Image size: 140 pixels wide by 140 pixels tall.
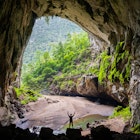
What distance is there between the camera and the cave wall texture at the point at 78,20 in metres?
14.6

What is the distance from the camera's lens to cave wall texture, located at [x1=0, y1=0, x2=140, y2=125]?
47.9 feet

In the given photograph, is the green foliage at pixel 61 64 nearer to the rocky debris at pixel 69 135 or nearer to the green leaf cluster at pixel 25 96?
the green leaf cluster at pixel 25 96

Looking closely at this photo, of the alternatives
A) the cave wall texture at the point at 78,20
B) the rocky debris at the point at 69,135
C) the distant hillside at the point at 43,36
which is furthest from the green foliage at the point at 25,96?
the distant hillside at the point at 43,36

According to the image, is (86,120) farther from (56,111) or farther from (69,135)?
(69,135)

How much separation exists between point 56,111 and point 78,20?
8.84m

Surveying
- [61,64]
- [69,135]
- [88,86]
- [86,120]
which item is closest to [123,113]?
[86,120]

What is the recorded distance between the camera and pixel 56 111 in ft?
85.3

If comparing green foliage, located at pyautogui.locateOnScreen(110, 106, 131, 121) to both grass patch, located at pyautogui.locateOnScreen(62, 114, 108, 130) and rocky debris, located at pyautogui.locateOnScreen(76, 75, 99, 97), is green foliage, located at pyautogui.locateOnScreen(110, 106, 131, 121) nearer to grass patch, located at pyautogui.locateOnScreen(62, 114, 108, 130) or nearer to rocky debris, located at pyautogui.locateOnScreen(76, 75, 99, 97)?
grass patch, located at pyautogui.locateOnScreen(62, 114, 108, 130)

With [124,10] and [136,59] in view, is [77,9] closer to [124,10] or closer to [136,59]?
[124,10]

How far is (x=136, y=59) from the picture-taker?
14.7 meters

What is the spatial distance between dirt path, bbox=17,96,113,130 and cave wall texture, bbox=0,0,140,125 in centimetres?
402

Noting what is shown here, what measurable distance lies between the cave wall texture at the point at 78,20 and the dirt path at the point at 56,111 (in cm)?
402

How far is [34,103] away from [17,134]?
24.0m

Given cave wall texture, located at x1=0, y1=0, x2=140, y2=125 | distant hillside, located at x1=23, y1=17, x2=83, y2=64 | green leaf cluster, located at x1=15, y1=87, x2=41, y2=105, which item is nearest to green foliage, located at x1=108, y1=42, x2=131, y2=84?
cave wall texture, located at x1=0, y1=0, x2=140, y2=125
